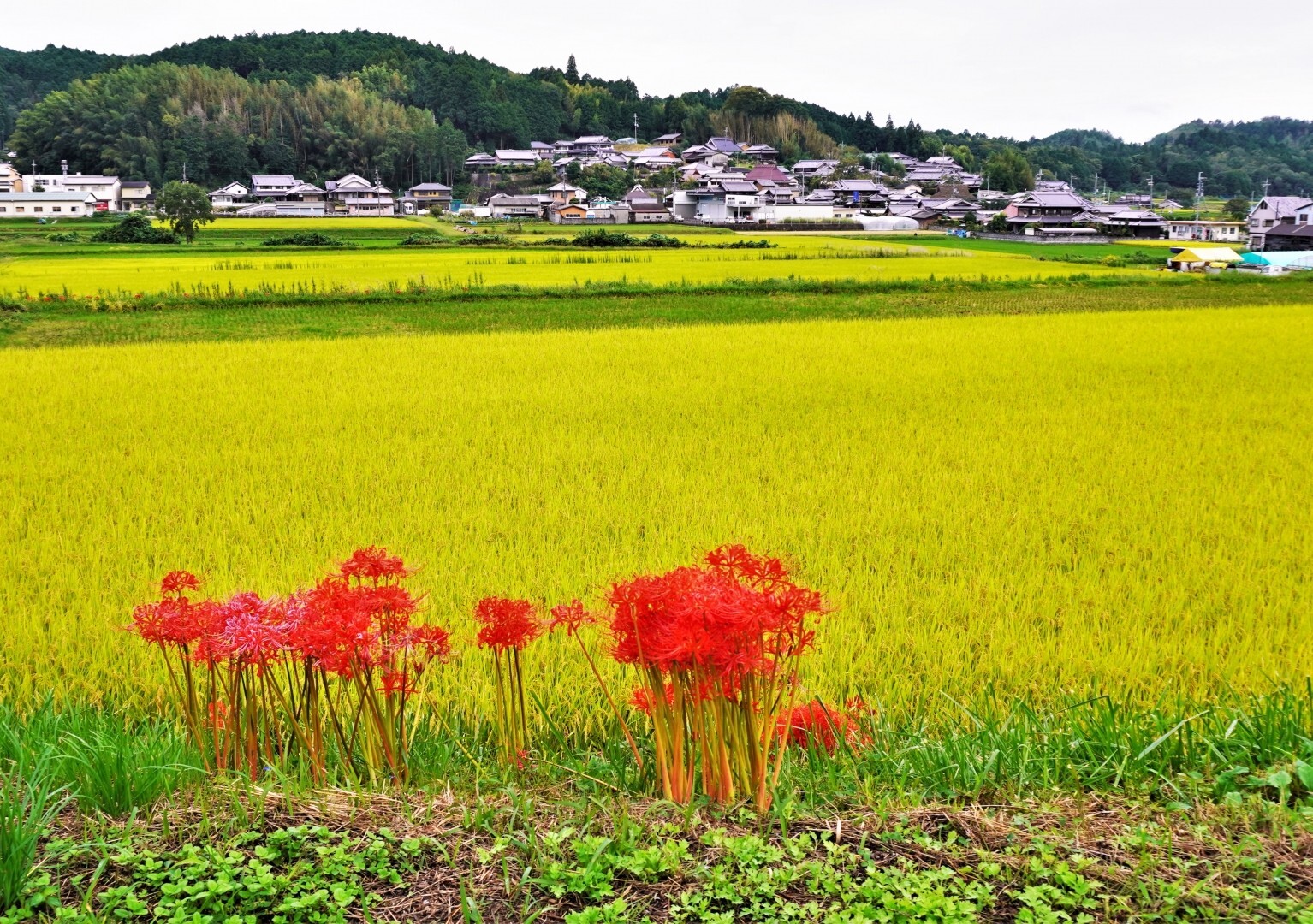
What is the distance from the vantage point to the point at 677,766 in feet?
Result: 9.11

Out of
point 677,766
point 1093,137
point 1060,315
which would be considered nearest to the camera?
point 677,766

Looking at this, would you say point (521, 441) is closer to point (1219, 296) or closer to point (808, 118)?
point (1219, 296)

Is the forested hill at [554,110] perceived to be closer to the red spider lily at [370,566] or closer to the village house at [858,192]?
the village house at [858,192]

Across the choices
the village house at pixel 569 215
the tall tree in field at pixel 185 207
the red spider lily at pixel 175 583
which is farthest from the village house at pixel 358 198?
the red spider lily at pixel 175 583

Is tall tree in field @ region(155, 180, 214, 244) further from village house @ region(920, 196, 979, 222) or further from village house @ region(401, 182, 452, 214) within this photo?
village house @ region(920, 196, 979, 222)

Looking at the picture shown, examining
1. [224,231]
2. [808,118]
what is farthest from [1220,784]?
[808,118]

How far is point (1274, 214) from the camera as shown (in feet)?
184

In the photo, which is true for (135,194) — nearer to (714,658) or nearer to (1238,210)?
(1238,210)

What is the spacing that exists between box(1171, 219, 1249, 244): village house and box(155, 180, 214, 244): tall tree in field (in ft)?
162

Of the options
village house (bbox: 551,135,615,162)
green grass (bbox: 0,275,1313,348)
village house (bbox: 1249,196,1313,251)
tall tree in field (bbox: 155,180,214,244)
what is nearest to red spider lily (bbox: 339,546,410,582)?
green grass (bbox: 0,275,1313,348)

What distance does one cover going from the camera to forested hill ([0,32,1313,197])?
332 feet

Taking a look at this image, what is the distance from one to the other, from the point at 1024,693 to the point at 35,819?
324 centimetres

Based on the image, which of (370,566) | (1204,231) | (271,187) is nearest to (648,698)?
(370,566)

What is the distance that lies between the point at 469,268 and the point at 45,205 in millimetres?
40104
